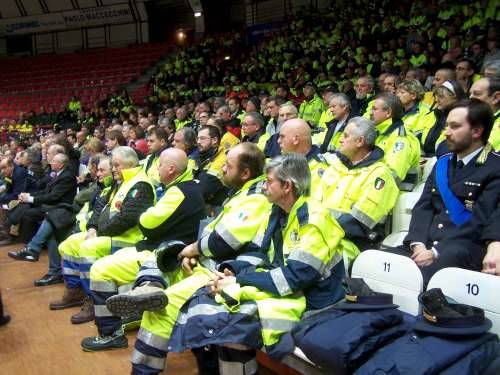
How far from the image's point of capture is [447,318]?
6.25ft

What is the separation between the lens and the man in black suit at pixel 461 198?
2461 mm

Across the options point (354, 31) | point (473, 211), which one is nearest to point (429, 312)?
point (473, 211)

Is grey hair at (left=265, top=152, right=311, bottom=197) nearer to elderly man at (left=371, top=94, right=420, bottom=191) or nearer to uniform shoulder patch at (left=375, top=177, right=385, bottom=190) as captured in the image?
uniform shoulder patch at (left=375, top=177, right=385, bottom=190)

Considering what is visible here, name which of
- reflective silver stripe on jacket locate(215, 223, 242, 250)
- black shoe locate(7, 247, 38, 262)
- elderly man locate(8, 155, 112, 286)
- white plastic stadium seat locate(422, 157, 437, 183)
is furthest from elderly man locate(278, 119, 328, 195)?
black shoe locate(7, 247, 38, 262)

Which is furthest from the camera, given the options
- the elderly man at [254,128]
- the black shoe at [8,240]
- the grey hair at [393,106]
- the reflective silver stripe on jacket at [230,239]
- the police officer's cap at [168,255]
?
the black shoe at [8,240]

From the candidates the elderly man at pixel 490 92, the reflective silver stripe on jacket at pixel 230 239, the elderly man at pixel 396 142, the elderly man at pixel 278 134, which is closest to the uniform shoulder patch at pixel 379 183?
the elderly man at pixel 396 142

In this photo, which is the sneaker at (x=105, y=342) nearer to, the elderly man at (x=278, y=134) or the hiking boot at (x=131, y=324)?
the hiking boot at (x=131, y=324)

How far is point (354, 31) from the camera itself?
34.2 feet

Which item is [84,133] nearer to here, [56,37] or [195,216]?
[195,216]

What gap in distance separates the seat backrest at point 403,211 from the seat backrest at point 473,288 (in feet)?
3.63

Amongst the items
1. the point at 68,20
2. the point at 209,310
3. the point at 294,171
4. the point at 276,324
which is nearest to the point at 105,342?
Answer: the point at 209,310

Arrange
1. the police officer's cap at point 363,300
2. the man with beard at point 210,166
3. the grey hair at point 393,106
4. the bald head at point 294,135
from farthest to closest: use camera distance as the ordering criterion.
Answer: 1. the man with beard at point 210,166
2. the grey hair at point 393,106
3. the bald head at point 294,135
4. the police officer's cap at point 363,300

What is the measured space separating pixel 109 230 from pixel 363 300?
2.04 meters

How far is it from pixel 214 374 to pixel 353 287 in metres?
0.93
